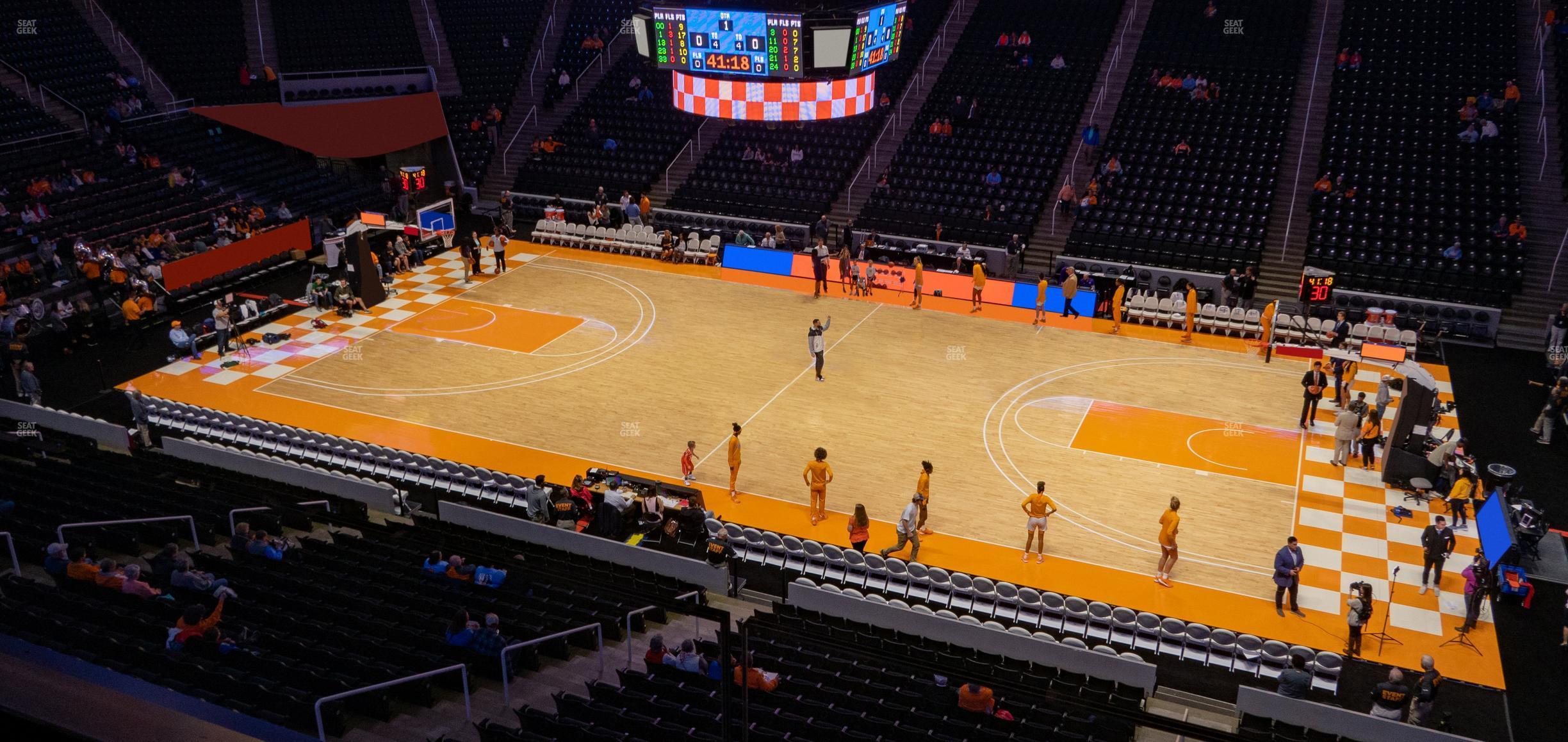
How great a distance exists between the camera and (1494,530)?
17.2 m

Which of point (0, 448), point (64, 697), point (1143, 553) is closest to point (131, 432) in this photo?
point (0, 448)

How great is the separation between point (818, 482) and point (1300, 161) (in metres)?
25.1

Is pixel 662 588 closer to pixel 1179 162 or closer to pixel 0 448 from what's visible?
pixel 0 448

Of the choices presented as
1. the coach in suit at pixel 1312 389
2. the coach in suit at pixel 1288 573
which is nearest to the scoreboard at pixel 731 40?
the coach in suit at pixel 1312 389

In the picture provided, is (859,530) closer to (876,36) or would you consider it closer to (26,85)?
(876,36)

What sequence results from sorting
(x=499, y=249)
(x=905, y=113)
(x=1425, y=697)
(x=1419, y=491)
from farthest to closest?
(x=905, y=113), (x=499, y=249), (x=1419, y=491), (x=1425, y=697)

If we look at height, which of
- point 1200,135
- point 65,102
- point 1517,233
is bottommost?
point 1517,233

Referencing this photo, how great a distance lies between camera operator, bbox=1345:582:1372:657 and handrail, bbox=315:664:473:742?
12182mm

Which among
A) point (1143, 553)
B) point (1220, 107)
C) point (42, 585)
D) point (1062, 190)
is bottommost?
point (1143, 553)

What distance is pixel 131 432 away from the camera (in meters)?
21.7

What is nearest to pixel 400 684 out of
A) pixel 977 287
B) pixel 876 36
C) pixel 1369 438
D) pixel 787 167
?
pixel 876 36

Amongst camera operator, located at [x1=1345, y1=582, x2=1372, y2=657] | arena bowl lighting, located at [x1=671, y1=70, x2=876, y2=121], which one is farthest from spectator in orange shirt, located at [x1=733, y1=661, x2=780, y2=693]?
arena bowl lighting, located at [x1=671, y1=70, x2=876, y2=121]

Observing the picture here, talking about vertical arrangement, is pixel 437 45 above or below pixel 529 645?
above

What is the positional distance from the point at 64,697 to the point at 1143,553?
17.6 metres
